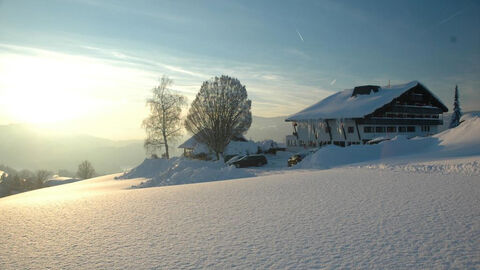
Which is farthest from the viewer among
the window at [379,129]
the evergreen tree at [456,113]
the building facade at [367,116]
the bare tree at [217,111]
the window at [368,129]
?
the evergreen tree at [456,113]

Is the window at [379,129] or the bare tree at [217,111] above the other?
the bare tree at [217,111]

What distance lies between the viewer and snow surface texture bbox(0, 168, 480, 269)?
15.4ft

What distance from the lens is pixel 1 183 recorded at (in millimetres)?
44469

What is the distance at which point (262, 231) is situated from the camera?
233 inches

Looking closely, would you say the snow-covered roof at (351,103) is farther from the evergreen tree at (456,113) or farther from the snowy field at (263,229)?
the snowy field at (263,229)

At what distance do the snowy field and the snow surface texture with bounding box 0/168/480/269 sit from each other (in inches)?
0.8

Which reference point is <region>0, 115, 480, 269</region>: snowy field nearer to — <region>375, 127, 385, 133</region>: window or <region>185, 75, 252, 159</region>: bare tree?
<region>185, 75, 252, 159</region>: bare tree

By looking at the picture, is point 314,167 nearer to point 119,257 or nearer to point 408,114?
point 119,257

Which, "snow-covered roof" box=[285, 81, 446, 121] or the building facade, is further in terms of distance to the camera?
the building facade

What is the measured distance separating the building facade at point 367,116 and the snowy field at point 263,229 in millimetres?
27931

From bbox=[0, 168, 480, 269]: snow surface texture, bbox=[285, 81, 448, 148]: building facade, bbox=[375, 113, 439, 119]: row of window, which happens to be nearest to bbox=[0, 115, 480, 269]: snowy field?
bbox=[0, 168, 480, 269]: snow surface texture

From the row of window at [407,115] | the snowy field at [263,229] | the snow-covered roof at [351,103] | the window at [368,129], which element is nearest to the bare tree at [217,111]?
the snow-covered roof at [351,103]

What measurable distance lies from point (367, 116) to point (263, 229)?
3299cm

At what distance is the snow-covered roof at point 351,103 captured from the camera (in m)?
36.7
